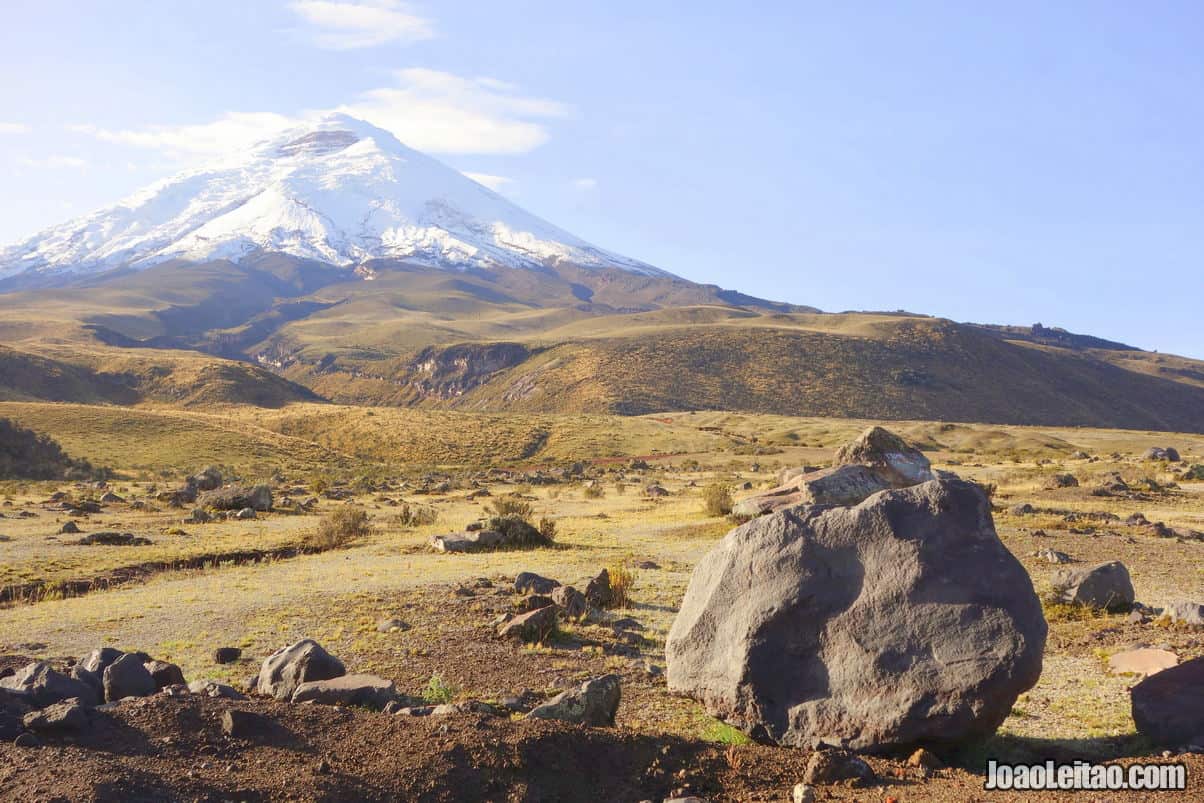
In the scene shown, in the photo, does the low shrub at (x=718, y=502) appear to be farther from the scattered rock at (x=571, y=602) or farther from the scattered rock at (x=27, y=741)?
the scattered rock at (x=27, y=741)

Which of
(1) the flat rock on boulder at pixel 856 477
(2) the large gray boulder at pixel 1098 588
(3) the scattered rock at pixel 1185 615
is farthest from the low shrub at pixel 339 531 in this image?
(3) the scattered rock at pixel 1185 615

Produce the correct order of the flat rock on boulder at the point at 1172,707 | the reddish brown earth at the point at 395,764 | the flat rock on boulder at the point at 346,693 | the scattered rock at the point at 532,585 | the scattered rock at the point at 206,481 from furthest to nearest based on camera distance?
the scattered rock at the point at 206,481 → the scattered rock at the point at 532,585 → the flat rock on boulder at the point at 346,693 → the flat rock on boulder at the point at 1172,707 → the reddish brown earth at the point at 395,764

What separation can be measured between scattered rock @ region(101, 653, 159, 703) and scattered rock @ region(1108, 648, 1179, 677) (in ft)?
35.0

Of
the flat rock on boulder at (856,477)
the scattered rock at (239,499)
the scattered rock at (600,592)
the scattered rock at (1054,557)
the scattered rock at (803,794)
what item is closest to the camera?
the scattered rock at (803,794)

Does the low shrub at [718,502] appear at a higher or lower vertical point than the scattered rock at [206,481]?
higher

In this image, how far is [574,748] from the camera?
7.30 metres

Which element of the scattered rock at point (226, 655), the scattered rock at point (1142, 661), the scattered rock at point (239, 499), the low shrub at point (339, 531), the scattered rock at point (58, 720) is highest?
the scattered rock at point (1142, 661)

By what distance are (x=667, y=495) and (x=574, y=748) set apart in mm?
30599

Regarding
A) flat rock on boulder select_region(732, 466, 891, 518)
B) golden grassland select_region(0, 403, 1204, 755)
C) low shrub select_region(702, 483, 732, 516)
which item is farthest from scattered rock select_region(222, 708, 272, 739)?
low shrub select_region(702, 483, 732, 516)

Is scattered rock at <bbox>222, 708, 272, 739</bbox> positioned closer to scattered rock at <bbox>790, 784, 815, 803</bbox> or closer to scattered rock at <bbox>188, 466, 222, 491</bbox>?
scattered rock at <bbox>790, 784, 815, 803</bbox>

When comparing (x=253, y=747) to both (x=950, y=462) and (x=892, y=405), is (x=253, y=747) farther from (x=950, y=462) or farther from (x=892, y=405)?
(x=892, y=405)

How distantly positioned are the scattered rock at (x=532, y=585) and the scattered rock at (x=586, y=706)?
21.9 ft

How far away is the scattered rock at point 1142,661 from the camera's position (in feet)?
32.3

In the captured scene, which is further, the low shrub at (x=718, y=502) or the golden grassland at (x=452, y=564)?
the low shrub at (x=718, y=502)
